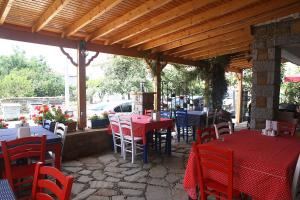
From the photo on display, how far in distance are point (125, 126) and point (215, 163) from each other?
8.55 feet

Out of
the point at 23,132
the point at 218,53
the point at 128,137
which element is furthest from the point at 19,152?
the point at 218,53

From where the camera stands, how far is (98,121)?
211 inches

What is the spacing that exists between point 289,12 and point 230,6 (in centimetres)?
118

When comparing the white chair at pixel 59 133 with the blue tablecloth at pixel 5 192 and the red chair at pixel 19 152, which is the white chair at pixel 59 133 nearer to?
the red chair at pixel 19 152

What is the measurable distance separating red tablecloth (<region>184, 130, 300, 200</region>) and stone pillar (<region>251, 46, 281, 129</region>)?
1.89 metres

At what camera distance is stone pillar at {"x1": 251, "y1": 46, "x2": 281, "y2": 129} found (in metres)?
4.26

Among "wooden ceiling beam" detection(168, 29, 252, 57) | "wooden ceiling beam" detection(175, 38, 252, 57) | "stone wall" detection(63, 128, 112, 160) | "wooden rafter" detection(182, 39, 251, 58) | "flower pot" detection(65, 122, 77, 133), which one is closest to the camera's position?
"stone wall" detection(63, 128, 112, 160)

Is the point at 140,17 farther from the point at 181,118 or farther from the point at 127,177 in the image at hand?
the point at 181,118

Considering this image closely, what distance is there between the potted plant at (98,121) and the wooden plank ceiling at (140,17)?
1701 millimetres

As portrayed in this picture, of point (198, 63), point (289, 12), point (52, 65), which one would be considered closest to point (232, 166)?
point (289, 12)

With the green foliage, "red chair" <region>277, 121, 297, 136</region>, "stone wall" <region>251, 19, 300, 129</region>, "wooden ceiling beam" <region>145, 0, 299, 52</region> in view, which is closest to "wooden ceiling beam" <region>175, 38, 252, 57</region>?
"wooden ceiling beam" <region>145, 0, 299, 52</region>

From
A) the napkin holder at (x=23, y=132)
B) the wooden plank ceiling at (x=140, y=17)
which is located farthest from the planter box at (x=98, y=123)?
the napkin holder at (x=23, y=132)

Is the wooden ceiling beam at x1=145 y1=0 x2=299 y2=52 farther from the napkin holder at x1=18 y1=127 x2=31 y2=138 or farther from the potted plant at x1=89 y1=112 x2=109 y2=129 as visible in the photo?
the napkin holder at x1=18 y1=127 x2=31 y2=138

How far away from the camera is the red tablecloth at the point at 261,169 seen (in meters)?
1.78
